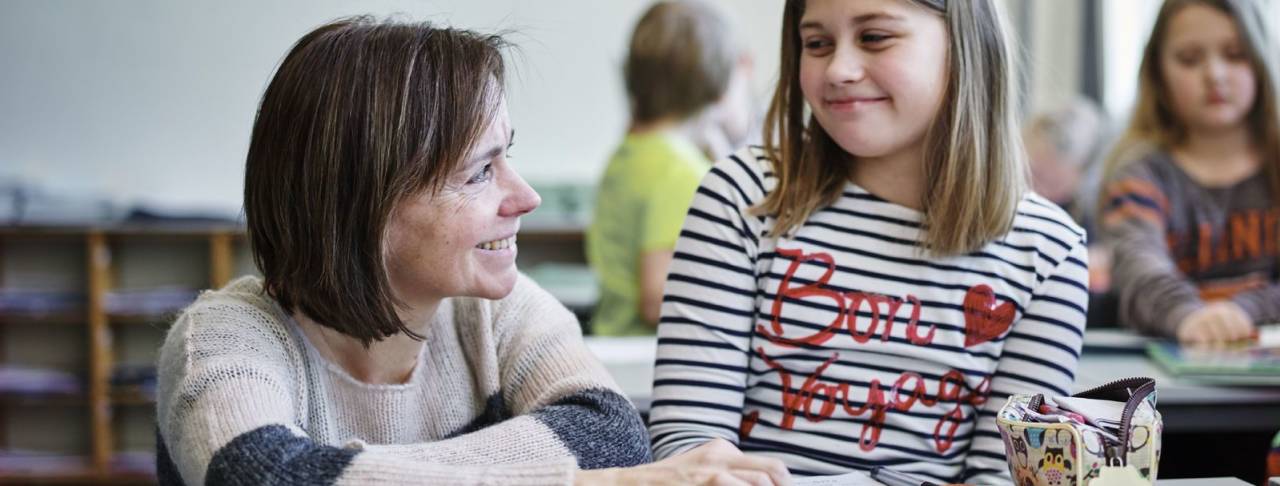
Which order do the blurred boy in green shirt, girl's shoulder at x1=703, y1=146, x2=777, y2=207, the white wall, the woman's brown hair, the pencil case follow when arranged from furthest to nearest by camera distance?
the white wall < the blurred boy in green shirt < girl's shoulder at x1=703, y1=146, x2=777, y2=207 < the woman's brown hair < the pencil case

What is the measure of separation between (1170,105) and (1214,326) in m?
0.58

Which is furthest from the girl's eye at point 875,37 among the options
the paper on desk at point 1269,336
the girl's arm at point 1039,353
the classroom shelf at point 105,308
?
the classroom shelf at point 105,308

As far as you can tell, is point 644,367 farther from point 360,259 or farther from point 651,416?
point 360,259

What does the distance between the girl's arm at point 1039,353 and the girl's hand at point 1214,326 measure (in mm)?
848

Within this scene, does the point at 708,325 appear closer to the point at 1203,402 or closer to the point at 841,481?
the point at 841,481

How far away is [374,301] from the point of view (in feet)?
3.95

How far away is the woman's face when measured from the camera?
1193mm

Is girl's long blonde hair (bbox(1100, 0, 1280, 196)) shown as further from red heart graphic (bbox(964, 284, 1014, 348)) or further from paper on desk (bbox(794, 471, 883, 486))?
paper on desk (bbox(794, 471, 883, 486))

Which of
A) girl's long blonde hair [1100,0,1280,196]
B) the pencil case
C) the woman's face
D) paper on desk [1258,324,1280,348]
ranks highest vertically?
girl's long blonde hair [1100,0,1280,196]

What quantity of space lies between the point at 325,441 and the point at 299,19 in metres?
3.75

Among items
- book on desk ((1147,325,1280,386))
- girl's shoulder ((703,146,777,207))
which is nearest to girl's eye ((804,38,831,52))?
girl's shoulder ((703,146,777,207))

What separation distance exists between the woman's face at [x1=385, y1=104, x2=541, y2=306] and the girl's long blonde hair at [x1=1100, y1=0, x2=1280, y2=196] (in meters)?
1.72

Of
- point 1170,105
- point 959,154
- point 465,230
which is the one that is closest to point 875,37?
point 959,154

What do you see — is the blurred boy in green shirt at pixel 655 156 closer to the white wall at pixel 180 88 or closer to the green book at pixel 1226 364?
the green book at pixel 1226 364
